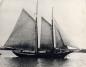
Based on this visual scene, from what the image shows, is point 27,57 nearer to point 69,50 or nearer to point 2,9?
point 69,50

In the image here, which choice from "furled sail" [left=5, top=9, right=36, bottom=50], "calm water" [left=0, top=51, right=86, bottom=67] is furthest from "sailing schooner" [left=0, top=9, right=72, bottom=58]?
"calm water" [left=0, top=51, right=86, bottom=67]

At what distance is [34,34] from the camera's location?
70.1 ft

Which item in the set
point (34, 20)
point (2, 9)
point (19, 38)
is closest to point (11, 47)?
point (19, 38)

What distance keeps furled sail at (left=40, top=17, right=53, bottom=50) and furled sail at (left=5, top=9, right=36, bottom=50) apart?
442 mm

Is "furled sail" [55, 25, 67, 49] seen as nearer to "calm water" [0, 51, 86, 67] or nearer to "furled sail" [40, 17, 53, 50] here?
"furled sail" [40, 17, 53, 50]

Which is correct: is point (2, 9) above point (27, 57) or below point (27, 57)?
above

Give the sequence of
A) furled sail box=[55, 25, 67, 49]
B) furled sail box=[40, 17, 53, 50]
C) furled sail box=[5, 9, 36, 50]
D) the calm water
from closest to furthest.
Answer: the calm water, furled sail box=[5, 9, 36, 50], furled sail box=[55, 25, 67, 49], furled sail box=[40, 17, 53, 50]

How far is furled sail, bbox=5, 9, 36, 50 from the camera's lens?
20.3 metres

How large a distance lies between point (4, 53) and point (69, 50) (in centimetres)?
583

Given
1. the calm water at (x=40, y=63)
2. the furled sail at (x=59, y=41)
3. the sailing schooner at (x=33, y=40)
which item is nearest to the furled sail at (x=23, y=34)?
the sailing schooner at (x=33, y=40)

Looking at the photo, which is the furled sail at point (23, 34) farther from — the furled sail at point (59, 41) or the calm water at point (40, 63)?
the furled sail at point (59, 41)

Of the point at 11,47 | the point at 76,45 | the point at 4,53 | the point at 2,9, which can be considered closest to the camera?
the point at 2,9

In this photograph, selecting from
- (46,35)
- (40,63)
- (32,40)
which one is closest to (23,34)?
(32,40)

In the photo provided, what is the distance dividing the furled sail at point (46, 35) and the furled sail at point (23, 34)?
0.44 meters
